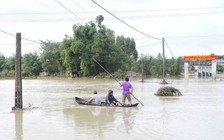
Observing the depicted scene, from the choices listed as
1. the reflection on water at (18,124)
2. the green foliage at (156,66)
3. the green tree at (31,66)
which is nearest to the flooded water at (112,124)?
the reflection on water at (18,124)

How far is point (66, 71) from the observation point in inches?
2940

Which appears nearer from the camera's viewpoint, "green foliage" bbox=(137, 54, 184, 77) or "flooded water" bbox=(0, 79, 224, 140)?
"flooded water" bbox=(0, 79, 224, 140)

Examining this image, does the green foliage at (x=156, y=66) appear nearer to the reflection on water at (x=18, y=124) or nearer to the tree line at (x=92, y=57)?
the tree line at (x=92, y=57)

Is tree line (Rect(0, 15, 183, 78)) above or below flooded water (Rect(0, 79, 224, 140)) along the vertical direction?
above

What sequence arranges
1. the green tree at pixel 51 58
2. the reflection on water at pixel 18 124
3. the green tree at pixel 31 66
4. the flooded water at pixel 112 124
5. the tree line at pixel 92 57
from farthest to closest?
the green tree at pixel 31 66, the green tree at pixel 51 58, the tree line at pixel 92 57, the reflection on water at pixel 18 124, the flooded water at pixel 112 124

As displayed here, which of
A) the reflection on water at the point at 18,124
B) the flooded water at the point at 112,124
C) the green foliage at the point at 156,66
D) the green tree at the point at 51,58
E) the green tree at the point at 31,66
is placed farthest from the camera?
the green tree at the point at 31,66

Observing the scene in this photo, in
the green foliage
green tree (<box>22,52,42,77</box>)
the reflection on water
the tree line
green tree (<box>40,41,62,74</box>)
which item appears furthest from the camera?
green tree (<box>22,52,42,77</box>)

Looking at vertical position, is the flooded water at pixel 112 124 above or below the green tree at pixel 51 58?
below

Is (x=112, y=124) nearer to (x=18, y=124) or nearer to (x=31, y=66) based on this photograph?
(x=18, y=124)

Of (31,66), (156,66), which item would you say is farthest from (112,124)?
(31,66)

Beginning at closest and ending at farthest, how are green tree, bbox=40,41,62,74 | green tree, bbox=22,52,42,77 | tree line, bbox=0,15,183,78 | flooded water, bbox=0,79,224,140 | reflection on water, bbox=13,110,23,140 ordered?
1. flooded water, bbox=0,79,224,140
2. reflection on water, bbox=13,110,23,140
3. tree line, bbox=0,15,183,78
4. green tree, bbox=40,41,62,74
5. green tree, bbox=22,52,42,77

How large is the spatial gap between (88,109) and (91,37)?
165 feet

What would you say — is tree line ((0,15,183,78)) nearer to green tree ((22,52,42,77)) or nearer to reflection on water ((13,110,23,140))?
green tree ((22,52,42,77))

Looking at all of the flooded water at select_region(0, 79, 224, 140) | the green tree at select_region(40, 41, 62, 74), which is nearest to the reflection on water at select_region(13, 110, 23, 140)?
the flooded water at select_region(0, 79, 224, 140)
